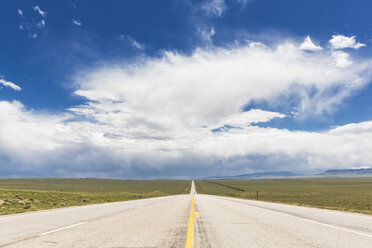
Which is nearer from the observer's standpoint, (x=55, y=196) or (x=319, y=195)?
(x=55, y=196)

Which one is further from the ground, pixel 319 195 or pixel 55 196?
pixel 55 196

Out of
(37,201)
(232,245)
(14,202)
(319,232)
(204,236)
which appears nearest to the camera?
(232,245)

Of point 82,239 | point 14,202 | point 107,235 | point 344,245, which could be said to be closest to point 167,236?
point 107,235

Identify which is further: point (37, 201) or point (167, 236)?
point (37, 201)

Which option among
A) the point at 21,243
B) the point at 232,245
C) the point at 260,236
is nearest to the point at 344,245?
the point at 260,236

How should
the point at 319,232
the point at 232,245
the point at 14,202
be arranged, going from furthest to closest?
the point at 14,202 → the point at 319,232 → the point at 232,245

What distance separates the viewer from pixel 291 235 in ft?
25.3

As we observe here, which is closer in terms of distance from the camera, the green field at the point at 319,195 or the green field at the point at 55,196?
the green field at the point at 55,196

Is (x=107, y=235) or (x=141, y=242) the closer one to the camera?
(x=141, y=242)

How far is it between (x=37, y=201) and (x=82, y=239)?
63.2ft

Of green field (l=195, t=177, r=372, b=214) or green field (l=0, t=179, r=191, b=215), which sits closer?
green field (l=0, t=179, r=191, b=215)

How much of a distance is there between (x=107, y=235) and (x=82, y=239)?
2.70ft

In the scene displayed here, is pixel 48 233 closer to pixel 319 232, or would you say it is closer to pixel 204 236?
pixel 204 236

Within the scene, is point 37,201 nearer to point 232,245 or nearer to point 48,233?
point 48,233
